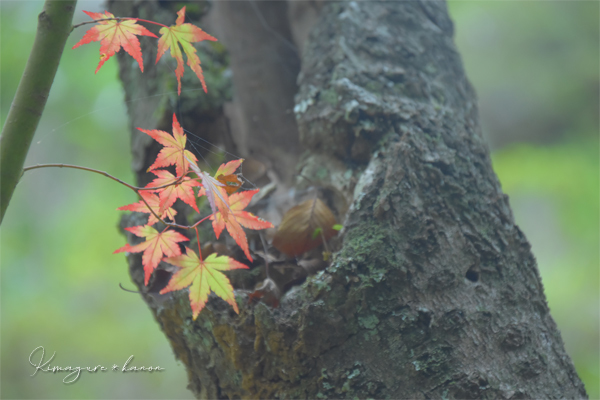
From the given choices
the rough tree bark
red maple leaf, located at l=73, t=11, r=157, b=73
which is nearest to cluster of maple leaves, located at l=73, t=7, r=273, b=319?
red maple leaf, located at l=73, t=11, r=157, b=73

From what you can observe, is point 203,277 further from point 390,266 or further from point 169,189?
point 390,266

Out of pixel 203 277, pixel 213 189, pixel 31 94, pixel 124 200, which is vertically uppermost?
pixel 124 200

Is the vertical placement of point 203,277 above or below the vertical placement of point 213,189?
below

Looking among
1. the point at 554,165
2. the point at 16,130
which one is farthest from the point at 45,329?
the point at 554,165

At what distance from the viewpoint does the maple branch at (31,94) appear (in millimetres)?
481

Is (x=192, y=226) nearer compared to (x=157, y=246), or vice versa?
(x=192, y=226)

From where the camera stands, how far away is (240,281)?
0.84m

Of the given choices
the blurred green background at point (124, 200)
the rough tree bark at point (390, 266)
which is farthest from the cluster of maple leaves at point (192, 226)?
the blurred green background at point (124, 200)

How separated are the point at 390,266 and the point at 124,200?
105 inches

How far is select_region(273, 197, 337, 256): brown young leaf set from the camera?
872mm

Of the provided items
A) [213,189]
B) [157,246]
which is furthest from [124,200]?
[213,189]

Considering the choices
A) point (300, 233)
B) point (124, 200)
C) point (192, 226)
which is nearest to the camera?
point (192, 226)

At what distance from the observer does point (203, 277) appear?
0.69 metres

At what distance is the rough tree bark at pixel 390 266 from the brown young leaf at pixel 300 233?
0.10 meters
